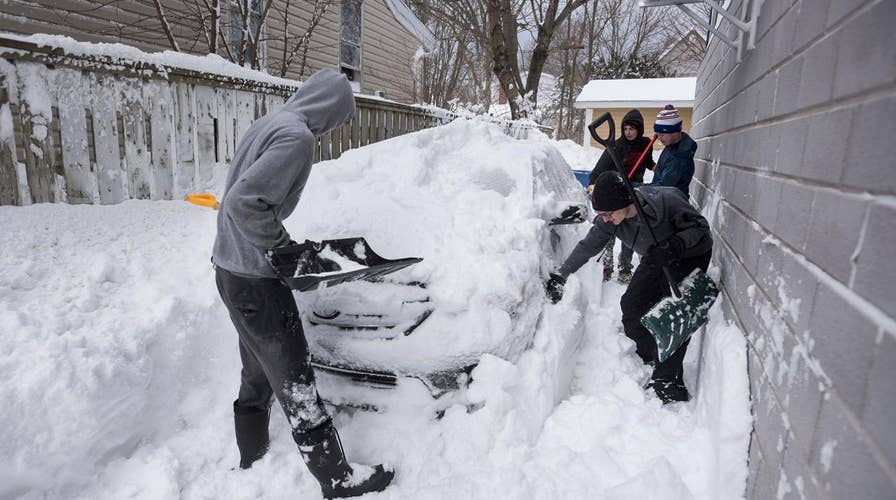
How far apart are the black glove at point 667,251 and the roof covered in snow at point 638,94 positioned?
1810 cm

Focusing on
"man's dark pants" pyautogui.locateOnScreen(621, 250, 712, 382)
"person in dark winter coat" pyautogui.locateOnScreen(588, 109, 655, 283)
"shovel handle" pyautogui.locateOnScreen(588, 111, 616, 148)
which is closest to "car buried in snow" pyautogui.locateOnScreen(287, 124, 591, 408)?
"man's dark pants" pyautogui.locateOnScreen(621, 250, 712, 382)

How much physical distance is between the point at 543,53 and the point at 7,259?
14.3m

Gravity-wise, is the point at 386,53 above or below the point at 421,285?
above

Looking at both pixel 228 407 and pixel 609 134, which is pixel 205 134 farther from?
pixel 609 134

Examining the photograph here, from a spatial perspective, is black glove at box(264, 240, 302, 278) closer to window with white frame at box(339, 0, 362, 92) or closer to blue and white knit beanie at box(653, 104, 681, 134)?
blue and white knit beanie at box(653, 104, 681, 134)

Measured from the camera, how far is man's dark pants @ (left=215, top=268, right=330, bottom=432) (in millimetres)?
2152

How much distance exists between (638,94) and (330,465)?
21.2 metres

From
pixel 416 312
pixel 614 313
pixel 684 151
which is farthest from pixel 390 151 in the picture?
pixel 684 151

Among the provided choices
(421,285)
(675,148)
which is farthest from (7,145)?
(675,148)

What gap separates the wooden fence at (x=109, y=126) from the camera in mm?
3281

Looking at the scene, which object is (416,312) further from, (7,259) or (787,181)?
(7,259)

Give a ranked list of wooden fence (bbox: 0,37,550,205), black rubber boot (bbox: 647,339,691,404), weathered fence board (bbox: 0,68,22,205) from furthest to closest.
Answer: wooden fence (bbox: 0,37,550,205)
weathered fence board (bbox: 0,68,22,205)
black rubber boot (bbox: 647,339,691,404)

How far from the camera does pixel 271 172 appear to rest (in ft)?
6.39

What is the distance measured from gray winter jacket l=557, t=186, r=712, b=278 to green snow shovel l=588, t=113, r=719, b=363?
0.12 meters
